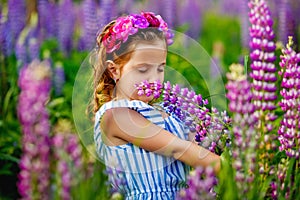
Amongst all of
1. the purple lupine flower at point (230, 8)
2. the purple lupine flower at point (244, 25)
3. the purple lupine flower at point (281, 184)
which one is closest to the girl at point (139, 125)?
the purple lupine flower at point (281, 184)

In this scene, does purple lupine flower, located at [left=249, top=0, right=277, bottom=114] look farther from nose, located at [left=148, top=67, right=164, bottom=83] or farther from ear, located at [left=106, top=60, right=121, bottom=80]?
ear, located at [left=106, top=60, right=121, bottom=80]

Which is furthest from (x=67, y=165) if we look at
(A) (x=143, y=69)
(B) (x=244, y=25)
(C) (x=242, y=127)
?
(B) (x=244, y=25)

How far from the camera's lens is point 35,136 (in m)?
2.45

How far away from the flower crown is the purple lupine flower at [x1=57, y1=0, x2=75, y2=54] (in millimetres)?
3976

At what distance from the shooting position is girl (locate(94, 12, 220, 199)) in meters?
3.17

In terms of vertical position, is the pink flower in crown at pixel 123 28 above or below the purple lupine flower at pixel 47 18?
above

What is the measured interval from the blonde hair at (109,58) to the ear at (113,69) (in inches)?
0.7

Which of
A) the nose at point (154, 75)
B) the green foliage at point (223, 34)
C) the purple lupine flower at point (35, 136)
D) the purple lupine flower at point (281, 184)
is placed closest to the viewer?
the purple lupine flower at point (35, 136)

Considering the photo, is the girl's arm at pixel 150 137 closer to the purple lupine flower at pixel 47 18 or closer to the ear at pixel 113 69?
the ear at pixel 113 69

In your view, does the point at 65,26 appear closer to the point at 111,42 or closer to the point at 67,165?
the point at 111,42

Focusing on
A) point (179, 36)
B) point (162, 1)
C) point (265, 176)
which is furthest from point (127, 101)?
point (162, 1)

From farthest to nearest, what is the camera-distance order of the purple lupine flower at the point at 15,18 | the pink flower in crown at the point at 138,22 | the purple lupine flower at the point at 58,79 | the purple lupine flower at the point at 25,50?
the purple lupine flower at the point at 15,18, the purple lupine flower at the point at 25,50, the purple lupine flower at the point at 58,79, the pink flower in crown at the point at 138,22

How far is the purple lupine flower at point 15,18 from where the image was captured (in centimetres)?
686

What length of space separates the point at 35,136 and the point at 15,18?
4.60 m
